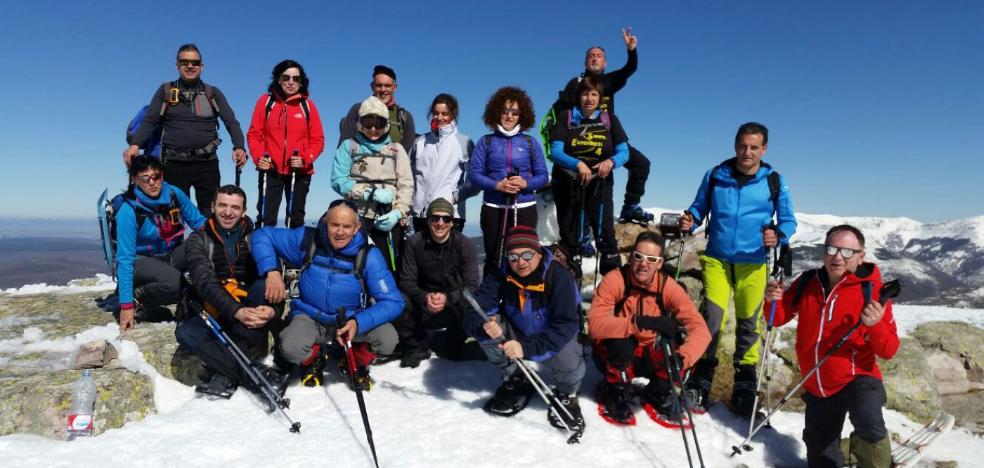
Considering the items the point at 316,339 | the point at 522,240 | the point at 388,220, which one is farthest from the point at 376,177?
the point at 522,240

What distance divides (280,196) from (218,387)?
12.5 ft

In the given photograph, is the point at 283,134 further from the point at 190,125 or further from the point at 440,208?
the point at 440,208

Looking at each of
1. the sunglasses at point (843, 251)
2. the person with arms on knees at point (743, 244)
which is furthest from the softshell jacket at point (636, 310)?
the sunglasses at point (843, 251)

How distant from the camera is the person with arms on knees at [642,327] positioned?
593cm

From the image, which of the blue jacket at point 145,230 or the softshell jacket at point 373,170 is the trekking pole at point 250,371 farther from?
the softshell jacket at point 373,170

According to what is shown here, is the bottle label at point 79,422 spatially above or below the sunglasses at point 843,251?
below

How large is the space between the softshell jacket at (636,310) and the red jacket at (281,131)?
6.03 meters

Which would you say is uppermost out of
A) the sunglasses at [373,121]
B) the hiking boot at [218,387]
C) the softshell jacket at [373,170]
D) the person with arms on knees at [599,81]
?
the person with arms on knees at [599,81]

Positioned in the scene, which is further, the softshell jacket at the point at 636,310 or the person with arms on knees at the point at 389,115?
the person with arms on knees at the point at 389,115

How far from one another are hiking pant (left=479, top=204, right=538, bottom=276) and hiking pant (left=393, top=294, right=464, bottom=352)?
1008 millimetres

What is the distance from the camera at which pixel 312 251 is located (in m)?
6.57

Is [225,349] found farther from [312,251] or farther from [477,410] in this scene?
[477,410]

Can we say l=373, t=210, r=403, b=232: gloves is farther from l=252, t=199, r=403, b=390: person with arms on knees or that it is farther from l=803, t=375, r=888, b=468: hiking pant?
l=803, t=375, r=888, b=468: hiking pant

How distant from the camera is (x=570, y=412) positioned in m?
6.21
